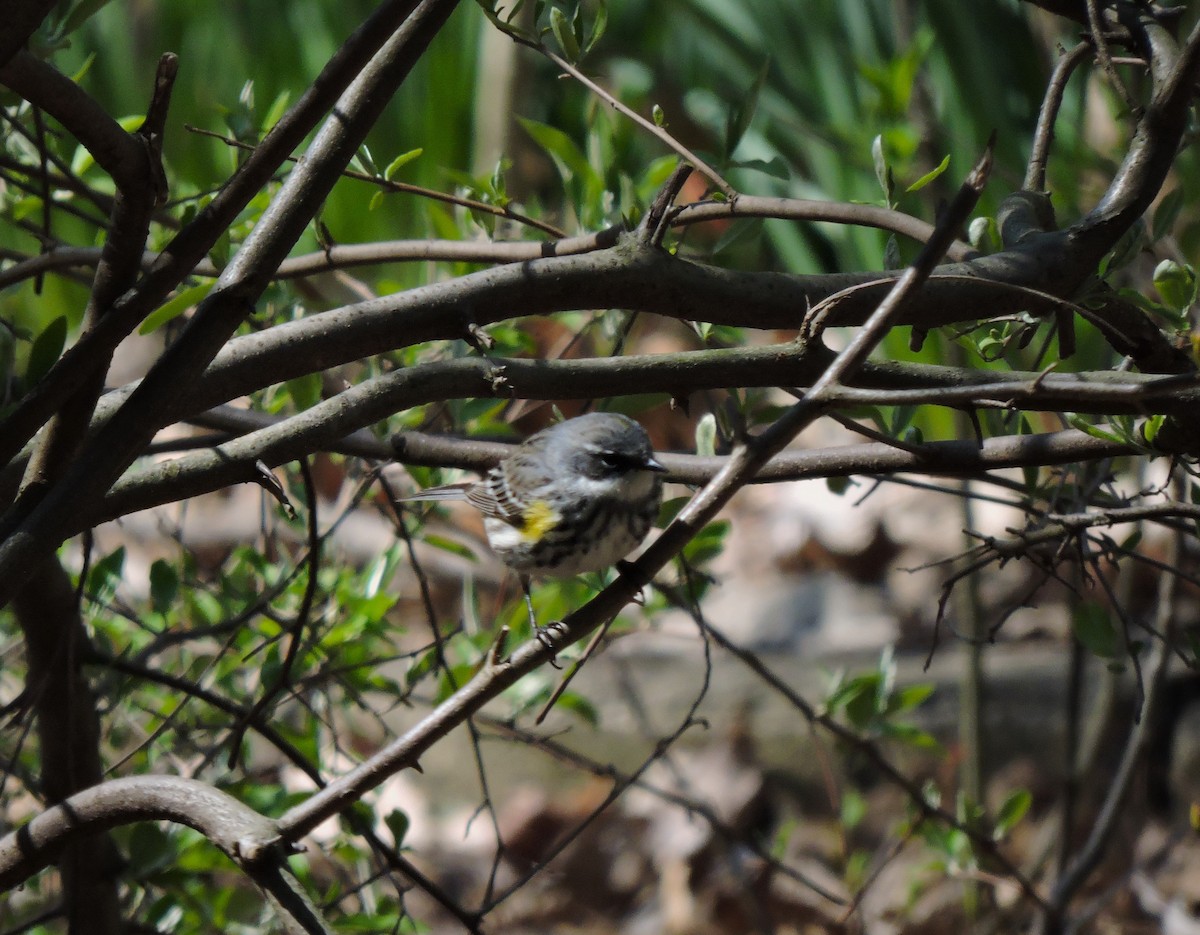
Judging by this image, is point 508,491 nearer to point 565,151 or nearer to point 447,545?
point 447,545

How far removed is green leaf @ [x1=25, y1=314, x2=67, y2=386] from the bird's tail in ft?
3.31

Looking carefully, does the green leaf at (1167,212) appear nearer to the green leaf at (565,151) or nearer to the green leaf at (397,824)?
the green leaf at (565,151)

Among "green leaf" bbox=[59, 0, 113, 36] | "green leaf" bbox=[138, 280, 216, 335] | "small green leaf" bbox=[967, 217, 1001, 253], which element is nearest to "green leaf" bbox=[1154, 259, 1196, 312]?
"small green leaf" bbox=[967, 217, 1001, 253]

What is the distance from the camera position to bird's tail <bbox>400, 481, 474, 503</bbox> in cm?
254

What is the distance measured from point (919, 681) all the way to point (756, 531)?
177cm

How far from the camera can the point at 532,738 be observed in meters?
2.35

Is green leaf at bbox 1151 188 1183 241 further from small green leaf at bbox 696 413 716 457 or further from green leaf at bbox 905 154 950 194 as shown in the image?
small green leaf at bbox 696 413 716 457

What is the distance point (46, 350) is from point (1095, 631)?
162 cm

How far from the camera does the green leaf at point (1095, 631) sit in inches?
79.8

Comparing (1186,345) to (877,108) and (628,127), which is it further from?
(877,108)

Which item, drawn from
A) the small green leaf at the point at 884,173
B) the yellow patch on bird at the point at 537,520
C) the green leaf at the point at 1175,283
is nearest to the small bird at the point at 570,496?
the yellow patch on bird at the point at 537,520

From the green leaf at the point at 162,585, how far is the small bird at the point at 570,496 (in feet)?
1.56

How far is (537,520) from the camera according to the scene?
245 cm

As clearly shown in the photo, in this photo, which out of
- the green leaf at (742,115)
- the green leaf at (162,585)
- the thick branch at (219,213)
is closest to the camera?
the thick branch at (219,213)
